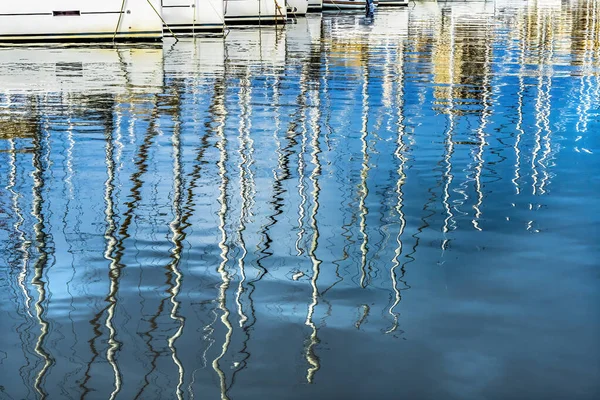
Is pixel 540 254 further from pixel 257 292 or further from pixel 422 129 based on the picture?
pixel 422 129

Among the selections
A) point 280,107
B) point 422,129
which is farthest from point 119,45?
point 422,129

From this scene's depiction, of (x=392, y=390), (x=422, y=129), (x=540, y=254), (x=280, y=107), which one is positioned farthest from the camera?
(x=280, y=107)

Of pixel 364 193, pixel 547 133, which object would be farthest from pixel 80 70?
pixel 364 193

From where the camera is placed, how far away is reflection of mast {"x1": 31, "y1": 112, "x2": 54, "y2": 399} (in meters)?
7.78

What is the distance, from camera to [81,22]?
4941cm

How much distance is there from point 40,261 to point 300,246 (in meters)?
2.53

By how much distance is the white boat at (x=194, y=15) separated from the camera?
56.9 meters

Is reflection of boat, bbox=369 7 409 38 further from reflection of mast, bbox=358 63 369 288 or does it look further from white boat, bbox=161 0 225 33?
reflection of mast, bbox=358 63 369 288

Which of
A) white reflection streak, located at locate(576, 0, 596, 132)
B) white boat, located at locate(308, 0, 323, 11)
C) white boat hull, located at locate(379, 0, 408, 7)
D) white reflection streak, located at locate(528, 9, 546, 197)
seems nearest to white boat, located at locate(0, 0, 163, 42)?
white reflection streak, located at locate(576, 0, 596, 132)

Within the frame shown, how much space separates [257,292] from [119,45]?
40.7m

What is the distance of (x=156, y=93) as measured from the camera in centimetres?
2747

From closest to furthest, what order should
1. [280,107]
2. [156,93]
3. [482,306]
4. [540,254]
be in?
[482,306], [540,254], [280,107], [156,93]

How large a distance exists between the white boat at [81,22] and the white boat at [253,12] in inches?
743

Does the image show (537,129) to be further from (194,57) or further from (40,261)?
(194,57)
